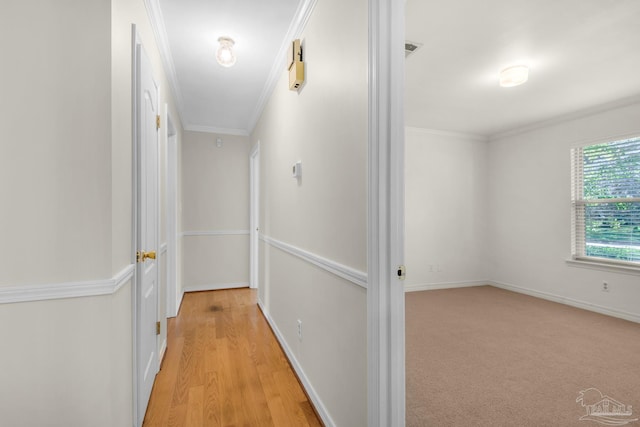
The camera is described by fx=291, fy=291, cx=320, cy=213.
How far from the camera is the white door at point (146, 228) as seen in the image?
155cm

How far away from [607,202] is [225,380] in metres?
4.73

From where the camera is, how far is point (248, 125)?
4.33m

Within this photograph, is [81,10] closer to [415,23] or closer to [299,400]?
[415,23]

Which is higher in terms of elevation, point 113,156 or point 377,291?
point 113,156

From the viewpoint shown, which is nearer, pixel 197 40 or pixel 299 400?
pixel 299 400

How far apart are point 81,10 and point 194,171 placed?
3.35 meters

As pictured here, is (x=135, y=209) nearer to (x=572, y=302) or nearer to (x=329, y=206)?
(x=329, y=206)

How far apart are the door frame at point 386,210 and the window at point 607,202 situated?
4026 mm

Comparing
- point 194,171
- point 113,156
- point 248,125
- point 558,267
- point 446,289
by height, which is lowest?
point 446,289

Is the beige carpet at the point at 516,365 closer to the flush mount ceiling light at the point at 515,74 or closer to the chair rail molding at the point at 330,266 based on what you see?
the chair rail molding at the point at 330,266

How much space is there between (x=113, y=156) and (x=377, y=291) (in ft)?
3.90

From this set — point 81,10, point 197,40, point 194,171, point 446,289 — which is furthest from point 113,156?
point 446,289

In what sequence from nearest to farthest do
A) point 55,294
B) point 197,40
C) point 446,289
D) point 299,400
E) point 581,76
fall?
1. point 55,294
2. point 299,400
3. point 197,40
4. point 581,76
5. point 446,289

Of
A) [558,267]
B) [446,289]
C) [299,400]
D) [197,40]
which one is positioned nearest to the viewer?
[299,400]
